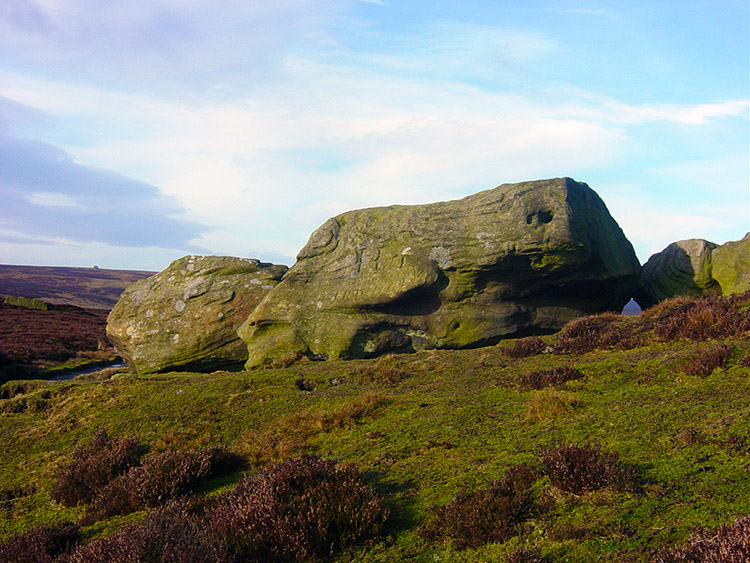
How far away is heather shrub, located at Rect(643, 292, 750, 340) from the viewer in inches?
413

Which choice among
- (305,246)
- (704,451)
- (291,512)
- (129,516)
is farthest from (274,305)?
(704,451)

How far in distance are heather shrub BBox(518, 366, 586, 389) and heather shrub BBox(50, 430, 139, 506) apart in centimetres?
665

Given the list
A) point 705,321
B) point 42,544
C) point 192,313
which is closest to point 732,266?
point 705,321

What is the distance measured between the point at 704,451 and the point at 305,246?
46.7ft

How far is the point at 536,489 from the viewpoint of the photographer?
5.06 m

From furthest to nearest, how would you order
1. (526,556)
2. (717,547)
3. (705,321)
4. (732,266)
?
(732,266), (705,321), (526,556), (717,547)

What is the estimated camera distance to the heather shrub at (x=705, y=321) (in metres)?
10.5

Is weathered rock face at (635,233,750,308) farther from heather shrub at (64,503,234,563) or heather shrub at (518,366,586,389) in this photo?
heather shrub at (64,503,234,563)

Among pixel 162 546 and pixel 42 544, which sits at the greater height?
pixel 162 546

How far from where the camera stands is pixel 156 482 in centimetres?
668

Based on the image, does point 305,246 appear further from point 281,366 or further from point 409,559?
point 409,559

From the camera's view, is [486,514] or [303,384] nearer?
[486,514]

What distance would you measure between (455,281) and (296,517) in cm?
1190

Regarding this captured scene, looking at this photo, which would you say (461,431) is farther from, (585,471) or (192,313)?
(192,313)
